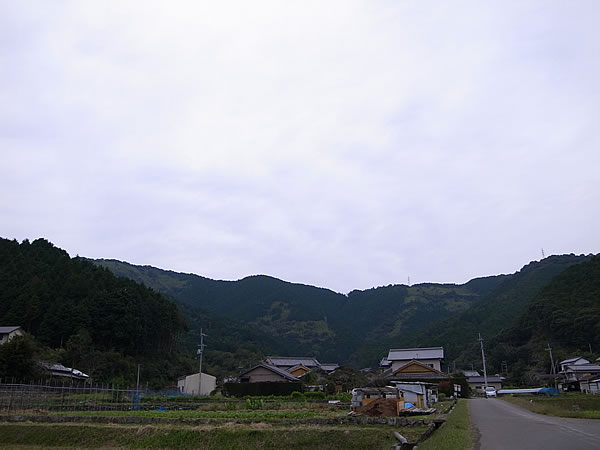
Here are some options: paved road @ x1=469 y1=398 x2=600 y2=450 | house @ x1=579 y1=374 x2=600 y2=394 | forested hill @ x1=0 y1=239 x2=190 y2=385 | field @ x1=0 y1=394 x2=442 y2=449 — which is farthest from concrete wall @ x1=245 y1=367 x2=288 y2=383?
paved road @ x1=469 y1=398 x2=600 y2=450

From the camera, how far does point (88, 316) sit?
54156 mm

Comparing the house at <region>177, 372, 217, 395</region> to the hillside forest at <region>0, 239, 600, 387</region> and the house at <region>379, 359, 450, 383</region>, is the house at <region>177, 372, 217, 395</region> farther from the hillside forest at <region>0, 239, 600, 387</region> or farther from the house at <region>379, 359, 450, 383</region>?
the house at <region>379, 359, 450, 383</region>

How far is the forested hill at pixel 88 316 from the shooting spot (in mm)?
51406

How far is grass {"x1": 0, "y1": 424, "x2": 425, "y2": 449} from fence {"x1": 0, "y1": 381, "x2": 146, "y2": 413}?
5110 millimetres

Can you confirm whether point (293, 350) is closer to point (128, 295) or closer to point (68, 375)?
point (128, 295)

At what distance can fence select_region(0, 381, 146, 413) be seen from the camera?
2402 centimetres

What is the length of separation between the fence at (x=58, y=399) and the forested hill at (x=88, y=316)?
16.6 metres

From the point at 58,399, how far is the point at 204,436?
1502 cm

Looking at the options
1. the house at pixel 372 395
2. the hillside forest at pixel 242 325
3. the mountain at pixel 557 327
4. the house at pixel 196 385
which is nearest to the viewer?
the house at pixel 372 395

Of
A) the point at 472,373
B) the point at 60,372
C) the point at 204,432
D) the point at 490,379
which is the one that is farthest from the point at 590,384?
the point at 60,372

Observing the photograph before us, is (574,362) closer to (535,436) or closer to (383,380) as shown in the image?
(383,380)

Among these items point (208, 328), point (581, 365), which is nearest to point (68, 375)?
point (208, 328)

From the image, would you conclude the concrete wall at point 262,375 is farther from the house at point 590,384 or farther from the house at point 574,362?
the house at point 574,362

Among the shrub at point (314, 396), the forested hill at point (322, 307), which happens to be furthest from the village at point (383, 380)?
the forested hill at point (322, 307)
